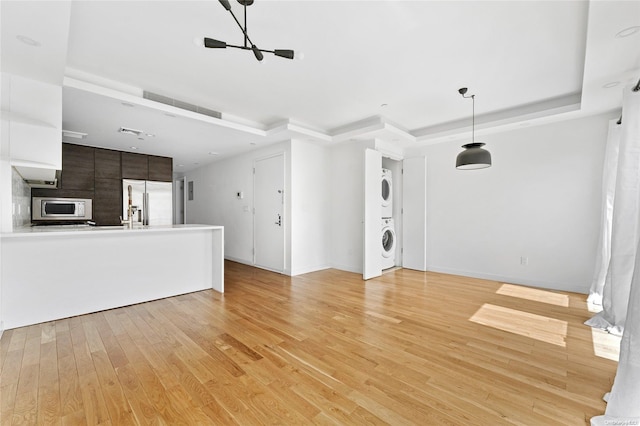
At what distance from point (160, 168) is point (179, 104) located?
3.14m

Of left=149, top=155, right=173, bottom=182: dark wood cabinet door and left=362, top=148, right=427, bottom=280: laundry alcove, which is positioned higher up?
left=149, top=155, right=173, bottom=182: dark wood cabinet door

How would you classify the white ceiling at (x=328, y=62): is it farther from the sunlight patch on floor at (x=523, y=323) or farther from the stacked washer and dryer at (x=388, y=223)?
the sunlight patch on floor at (x=523, y=323)

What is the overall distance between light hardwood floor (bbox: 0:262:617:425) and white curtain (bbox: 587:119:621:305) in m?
0.37

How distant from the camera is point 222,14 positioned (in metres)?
2.14

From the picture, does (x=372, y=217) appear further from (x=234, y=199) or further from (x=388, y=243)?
(x=234, y=199)

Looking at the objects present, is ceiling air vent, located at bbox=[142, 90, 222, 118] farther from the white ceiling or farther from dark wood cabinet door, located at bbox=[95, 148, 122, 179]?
dark wood cabinet door, located at bbox=[95, 148, 122, 179]

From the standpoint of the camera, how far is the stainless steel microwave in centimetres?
481

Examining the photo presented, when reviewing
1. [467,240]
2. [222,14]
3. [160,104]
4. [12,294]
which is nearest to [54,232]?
[12,294]

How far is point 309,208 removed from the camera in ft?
17.3

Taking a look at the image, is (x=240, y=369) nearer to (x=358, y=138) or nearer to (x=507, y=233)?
(x=358, y=138)

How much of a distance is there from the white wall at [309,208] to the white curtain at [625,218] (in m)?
3.92

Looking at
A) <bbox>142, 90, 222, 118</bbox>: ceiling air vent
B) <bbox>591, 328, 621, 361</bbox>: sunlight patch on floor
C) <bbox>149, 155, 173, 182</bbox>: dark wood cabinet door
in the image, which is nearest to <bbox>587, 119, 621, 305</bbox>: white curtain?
<bbox>591, 328, 621, 361</bbox>: sunlight patch on floor

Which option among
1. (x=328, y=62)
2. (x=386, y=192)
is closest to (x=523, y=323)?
(x=386, y=192)

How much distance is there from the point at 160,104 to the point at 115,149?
3.15 metres
